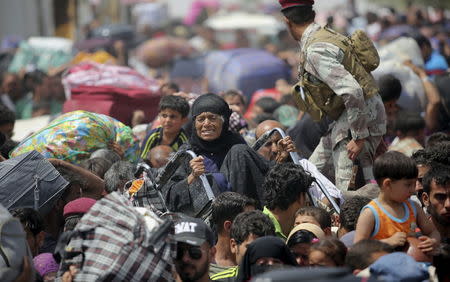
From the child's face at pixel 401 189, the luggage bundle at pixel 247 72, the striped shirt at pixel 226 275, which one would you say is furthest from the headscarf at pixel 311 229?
the luggage bundle at pixel 247 72

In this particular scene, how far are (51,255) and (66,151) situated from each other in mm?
2708

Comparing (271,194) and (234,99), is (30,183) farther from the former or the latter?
(234,99)

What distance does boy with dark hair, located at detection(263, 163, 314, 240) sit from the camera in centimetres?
765

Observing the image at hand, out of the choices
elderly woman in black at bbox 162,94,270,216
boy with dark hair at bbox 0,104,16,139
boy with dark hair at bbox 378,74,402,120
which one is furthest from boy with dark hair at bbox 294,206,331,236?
boy with dark hair at bbox 0,104,16,139

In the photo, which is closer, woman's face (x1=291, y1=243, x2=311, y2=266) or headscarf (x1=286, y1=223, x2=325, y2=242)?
woman's face (x1=291, y1=243, x2=311, y2=266)

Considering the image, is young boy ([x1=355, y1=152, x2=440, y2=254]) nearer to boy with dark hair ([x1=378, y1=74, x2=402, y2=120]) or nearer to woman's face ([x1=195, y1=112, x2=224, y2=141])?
woman's face ([x1=195, y1=112, x2=224, y2=141])

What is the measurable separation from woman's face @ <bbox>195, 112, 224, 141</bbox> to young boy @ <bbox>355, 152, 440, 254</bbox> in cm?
240

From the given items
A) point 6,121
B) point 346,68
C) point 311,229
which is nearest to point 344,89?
point 346,68

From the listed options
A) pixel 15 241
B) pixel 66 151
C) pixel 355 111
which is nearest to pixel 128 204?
pixel 15 241

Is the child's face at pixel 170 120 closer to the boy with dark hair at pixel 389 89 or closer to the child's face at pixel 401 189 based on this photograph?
the boy with dark hair at pixel 389 89

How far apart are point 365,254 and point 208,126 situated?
2.99 m

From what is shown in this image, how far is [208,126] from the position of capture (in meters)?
8.80

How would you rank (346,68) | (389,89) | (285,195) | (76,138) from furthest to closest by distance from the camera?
(389,89), (76,138), (346,68), (285,195)

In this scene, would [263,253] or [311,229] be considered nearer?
[263,253]
